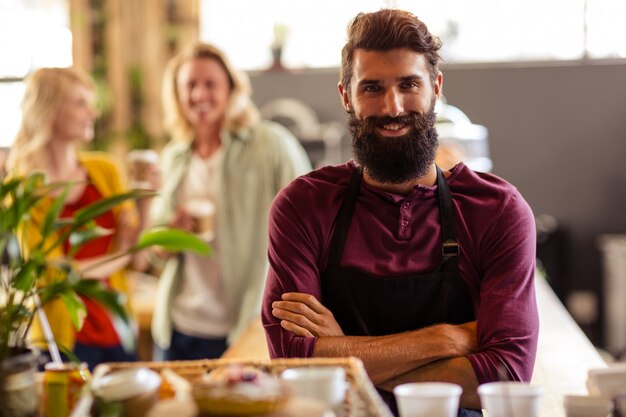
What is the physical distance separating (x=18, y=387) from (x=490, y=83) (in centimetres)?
633

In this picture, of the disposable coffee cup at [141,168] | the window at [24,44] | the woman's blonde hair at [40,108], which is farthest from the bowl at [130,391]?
the window at [24,44]

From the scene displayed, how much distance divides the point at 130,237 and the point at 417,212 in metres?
1.72

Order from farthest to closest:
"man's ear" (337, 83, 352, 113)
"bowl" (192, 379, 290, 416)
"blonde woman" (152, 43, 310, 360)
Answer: "blonde woman" (152, 43, 310, 360) → "man's ear" (337, 83, 352, 113) → "bowl" (192, 379, 290, 416)

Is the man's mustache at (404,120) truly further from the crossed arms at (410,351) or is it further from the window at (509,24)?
the window at (509,24)

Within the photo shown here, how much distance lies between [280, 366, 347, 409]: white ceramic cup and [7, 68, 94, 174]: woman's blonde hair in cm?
243

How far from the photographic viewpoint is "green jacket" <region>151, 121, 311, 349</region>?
3.60 m

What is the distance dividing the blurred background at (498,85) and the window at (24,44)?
0.02 m

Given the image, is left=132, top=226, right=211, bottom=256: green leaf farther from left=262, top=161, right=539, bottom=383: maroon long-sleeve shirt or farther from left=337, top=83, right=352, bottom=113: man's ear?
left=337, top=83, right=352, bottom=113: man's ear

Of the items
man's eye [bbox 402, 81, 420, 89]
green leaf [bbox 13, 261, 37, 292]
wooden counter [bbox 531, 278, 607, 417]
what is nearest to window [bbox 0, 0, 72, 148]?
wooden counter [bbox 531, 278, 607, 417]

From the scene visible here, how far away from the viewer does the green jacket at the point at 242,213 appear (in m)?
3.60

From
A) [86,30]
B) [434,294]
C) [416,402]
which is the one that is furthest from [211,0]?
[416,402]

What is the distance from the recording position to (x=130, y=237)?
3.54 metres

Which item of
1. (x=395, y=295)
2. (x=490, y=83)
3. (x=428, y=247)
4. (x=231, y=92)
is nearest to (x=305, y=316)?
(x=395, y=295)

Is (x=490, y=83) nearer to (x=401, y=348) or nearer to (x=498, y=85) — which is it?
(x=498, y=85)
